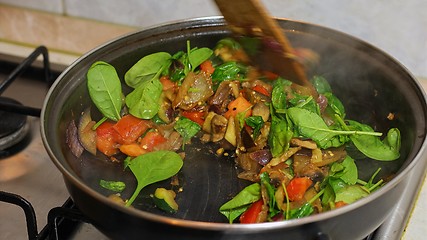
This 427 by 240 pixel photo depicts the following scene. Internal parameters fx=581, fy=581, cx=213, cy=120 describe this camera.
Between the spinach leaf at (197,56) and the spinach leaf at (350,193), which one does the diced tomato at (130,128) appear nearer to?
the spinach leaf at (197,56)

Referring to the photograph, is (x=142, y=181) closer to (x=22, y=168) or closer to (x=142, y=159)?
(x=142, y=159)

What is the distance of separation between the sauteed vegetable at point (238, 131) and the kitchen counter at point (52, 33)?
0.35 meters

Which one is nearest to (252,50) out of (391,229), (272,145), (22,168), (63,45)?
(272,145)

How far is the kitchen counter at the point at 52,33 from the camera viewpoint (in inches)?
56.1

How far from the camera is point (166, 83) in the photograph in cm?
113

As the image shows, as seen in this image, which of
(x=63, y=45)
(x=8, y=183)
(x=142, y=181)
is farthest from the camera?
(x=63, y=45)

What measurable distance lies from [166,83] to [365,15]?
449 millimetres

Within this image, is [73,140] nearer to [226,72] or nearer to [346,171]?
[226,72]

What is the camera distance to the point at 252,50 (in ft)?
3.16

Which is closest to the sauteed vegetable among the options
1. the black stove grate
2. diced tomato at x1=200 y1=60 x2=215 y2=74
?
diced tomato at x1=200 y1=60 x2=215 y2=74

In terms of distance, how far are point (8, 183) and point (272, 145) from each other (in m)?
0.48

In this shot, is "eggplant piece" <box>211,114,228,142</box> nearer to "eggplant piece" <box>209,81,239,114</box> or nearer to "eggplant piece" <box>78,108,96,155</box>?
"eggplant piece" <box>209,81,239,114</box>

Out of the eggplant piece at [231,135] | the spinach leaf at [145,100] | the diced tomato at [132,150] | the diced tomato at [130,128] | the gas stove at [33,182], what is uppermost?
the spinach leaf at [145,100]

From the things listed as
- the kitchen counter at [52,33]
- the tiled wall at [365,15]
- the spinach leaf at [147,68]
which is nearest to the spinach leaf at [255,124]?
the spinach leaf at [147,68]
